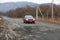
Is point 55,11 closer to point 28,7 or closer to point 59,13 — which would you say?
point 59,13

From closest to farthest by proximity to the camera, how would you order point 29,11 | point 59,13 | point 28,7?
point 59,13, point 29,11, point 28,7

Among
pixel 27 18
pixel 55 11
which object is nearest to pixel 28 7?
pixel 55 11

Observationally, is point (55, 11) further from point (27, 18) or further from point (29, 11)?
point (27, 18)

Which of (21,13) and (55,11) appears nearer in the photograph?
(55,11)

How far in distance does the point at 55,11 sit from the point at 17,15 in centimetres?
5914

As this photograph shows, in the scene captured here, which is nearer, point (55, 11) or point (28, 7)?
point (55, 11)

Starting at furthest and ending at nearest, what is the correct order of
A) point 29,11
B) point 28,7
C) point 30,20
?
point 28,7, point 29,11, point 30,20

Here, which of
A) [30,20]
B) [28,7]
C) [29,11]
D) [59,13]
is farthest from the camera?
[28,7]

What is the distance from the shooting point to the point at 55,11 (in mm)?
91750

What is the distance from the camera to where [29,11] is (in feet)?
431

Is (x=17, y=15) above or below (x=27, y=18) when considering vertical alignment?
below

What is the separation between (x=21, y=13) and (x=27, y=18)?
98.8 metres

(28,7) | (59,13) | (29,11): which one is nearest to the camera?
(59,13)

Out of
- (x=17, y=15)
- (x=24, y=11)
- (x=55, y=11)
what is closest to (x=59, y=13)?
(x=55, y=11)
